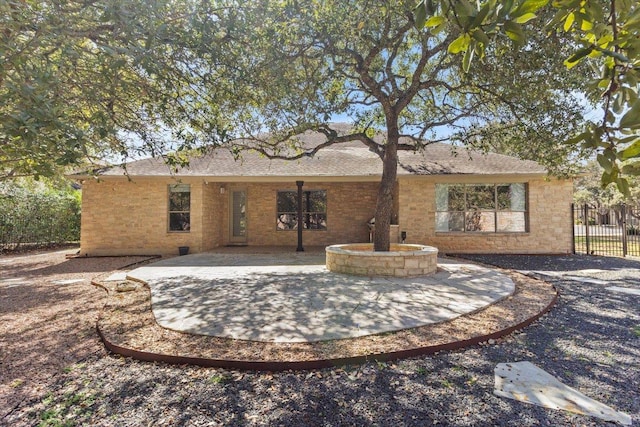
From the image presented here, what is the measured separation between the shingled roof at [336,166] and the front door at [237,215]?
172cm

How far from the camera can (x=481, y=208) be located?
12180 millimetres

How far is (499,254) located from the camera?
11734mm

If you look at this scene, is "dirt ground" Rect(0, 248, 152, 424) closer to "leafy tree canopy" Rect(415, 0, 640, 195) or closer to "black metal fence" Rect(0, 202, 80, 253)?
"leafy tree canopy" Rect(415, 0, 640, 195)

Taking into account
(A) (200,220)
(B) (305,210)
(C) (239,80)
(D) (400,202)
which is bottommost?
(A) (200,220)

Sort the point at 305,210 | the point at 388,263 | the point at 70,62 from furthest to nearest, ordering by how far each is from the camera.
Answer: the point at 305,210 < the point at 388,263 < the point at 70,62

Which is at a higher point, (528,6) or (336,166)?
(336,166)

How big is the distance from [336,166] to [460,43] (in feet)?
36.7

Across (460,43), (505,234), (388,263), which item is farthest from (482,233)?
(460,43)

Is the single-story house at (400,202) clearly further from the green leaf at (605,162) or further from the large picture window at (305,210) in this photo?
the green leaf at (605,162)

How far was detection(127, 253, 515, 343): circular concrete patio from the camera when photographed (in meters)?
4.29

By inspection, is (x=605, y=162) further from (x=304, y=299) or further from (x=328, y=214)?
(x=328, y=214)

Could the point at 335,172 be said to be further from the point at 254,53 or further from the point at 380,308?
the point at 380,308

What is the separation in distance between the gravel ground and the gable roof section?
7950 millimetres

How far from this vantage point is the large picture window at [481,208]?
12.0m
